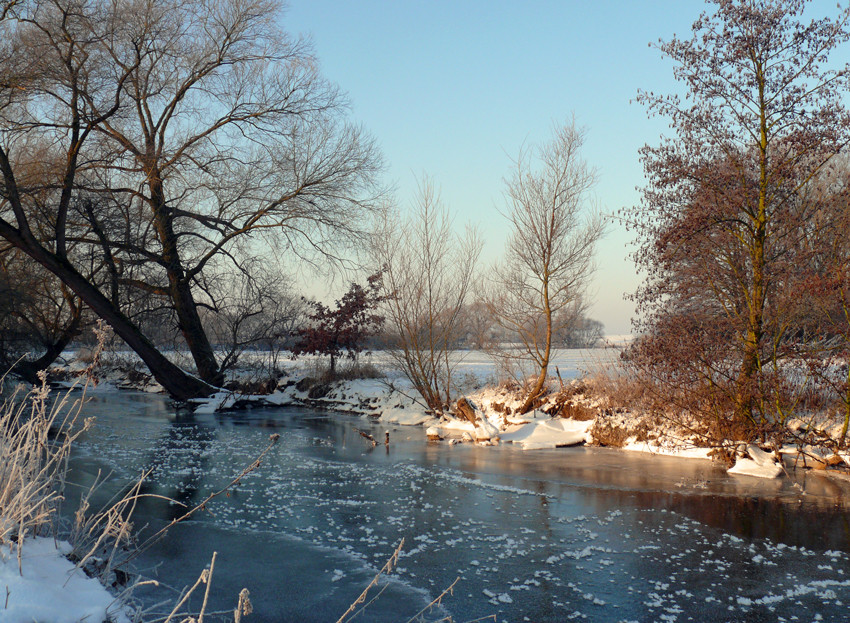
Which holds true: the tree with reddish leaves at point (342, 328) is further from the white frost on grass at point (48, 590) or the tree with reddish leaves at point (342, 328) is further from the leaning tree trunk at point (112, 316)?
the white frost on grass at point (48, 590)

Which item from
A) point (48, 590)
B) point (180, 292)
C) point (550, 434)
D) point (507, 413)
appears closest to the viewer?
point (48, 590)

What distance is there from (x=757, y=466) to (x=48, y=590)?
10485 millimetres

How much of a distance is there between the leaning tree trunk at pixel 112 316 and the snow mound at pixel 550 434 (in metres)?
10.6

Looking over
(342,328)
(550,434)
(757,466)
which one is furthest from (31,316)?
(757,466)

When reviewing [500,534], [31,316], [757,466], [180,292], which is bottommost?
[500,534]

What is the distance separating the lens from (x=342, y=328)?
80.1ft

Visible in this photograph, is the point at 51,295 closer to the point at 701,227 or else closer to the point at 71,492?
the point at 71,492

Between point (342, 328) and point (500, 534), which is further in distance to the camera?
point (342, 328)

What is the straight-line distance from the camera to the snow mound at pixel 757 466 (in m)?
10.8

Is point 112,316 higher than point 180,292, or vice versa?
point 180,292

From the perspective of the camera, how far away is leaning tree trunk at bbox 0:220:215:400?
17.2m

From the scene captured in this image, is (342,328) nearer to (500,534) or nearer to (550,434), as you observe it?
(550,434)

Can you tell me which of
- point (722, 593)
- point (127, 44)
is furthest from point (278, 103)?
point (722, 593)

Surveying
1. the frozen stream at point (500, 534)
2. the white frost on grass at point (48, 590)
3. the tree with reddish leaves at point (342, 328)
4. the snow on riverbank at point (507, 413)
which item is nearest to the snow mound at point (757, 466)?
the snow on riverbank at point (507, 413)
